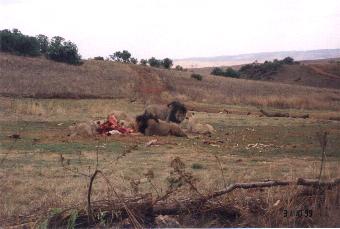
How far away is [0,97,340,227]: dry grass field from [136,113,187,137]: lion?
450mm

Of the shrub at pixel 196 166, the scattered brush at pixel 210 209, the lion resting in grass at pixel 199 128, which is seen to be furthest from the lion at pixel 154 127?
the scattered brush at pixel 210 209

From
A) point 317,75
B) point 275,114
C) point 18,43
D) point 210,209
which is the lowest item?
point 275,114

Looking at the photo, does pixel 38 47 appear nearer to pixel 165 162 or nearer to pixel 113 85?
pixel 113 85

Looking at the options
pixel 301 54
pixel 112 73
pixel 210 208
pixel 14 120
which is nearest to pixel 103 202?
pixel 210 208

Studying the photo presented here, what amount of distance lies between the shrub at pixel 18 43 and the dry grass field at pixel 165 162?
722 cm

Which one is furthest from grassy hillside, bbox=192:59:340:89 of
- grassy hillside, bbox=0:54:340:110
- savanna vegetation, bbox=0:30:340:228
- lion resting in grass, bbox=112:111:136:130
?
lion resting in grass, bbox=112:111:136:130

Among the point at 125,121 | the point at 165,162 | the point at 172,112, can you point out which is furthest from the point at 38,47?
the point at 165,162

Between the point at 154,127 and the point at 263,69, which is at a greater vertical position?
the point at 263,69

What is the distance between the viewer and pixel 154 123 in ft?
50.0

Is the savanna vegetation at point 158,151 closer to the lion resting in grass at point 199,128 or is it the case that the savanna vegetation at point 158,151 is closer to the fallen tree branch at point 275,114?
the fallen tree branch at point 275,114

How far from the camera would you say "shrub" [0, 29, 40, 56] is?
2700cm

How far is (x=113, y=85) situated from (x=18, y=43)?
6.63 m

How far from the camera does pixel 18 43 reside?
2767 centimetres

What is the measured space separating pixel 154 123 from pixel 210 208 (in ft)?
31.5
